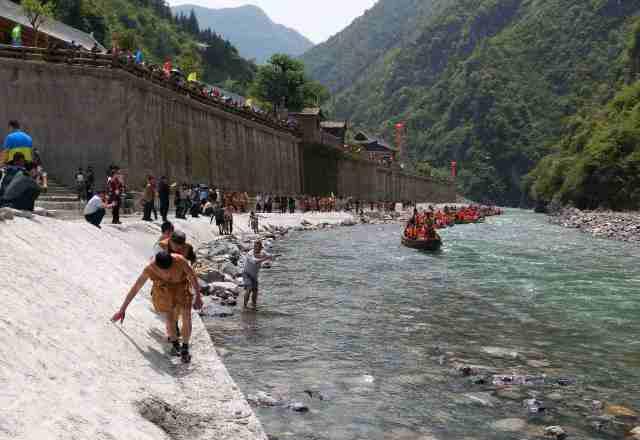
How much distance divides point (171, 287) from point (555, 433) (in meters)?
4.96

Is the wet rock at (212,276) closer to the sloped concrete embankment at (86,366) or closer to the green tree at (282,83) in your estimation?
the sloped concrete embankment at (86,366)

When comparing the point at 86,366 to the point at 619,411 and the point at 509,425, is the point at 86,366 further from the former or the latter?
the point at 619,411

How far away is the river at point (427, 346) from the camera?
757 cm

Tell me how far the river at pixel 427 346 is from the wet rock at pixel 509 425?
0.04 m

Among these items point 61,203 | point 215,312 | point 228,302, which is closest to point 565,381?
point 215,312

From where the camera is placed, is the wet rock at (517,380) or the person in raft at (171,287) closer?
the person in raft at (171,287)

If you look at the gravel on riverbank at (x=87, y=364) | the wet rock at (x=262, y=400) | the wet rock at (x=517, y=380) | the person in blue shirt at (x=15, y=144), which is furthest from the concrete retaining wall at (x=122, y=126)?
the wet rock at (x=517, y=380)

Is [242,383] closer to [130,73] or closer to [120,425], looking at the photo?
[120,425]

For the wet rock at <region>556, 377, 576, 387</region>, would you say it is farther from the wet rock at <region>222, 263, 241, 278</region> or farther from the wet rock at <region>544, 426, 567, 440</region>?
the wet rock at <region>222, 263, 241, 278</region>

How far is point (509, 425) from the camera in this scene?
739 centimetres

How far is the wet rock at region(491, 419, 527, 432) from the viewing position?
7266mm

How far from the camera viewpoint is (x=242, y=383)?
859 cm

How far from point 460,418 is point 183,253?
4303mm

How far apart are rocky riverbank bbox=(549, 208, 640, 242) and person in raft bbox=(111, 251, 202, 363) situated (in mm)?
36821
